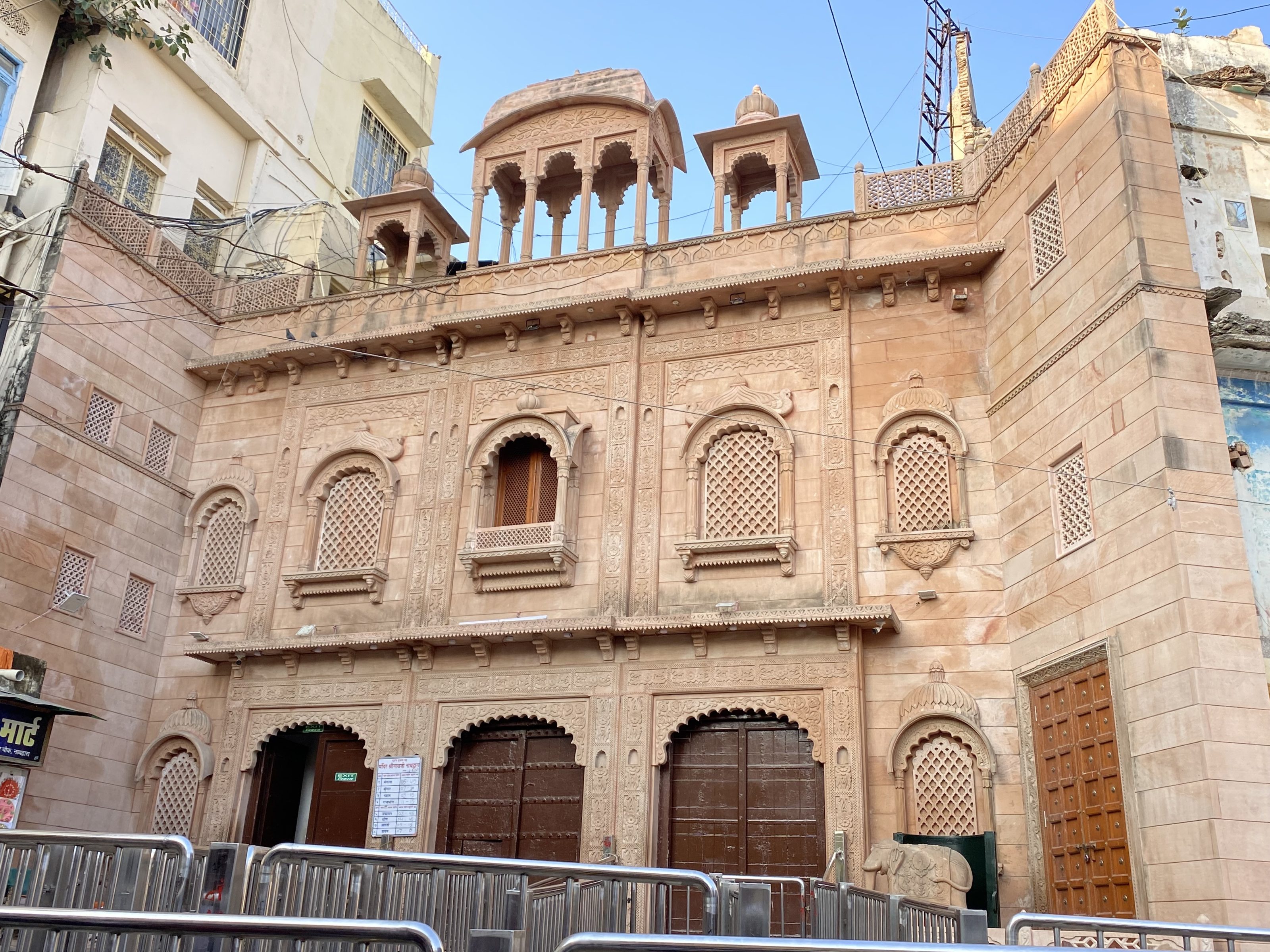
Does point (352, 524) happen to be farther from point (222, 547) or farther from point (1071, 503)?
point (1071, 503)

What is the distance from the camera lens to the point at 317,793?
13.4 meters

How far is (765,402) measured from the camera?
43.0ft

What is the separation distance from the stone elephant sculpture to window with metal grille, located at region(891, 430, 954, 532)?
12.2ft

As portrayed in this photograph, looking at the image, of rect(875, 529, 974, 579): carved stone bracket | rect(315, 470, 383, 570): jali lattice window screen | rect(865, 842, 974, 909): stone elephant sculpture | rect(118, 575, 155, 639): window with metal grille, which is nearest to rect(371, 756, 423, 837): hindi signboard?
rect(315, 470, 383, 570): jali lattice window screen

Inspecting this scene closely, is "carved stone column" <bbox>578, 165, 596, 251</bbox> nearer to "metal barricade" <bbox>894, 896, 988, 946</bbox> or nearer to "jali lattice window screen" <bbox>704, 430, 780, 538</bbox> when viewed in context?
"jali lattice window screen" <bbox>704, 430, 780, 538</bbox>

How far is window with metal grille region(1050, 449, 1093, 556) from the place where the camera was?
Result: 33.7 feet

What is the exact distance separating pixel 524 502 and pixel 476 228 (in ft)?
13.8

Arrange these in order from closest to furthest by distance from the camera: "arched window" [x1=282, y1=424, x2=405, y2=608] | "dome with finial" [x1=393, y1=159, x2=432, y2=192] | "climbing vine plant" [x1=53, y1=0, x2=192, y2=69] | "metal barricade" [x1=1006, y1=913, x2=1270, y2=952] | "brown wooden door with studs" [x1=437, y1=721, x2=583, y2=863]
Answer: "metal barricade" [x1=1006, y1=913, x2=1270, y2=952] < "brown wooden door with studs" [x1=437, y1=721, x2=583, y2=863] < "arched window" [x1=282, y1=424, x2=405, y2=608] < "climbing vine plant" [x1=53, y1=0, x2=192, y2=69] < "dome with finial" [x1=393, y1=159, x2=432, y2=192]

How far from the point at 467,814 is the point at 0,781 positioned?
4847 millimetres

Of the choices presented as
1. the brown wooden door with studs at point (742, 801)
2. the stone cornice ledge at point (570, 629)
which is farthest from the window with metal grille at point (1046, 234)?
the brown wooden door with studs at point (742, 801)

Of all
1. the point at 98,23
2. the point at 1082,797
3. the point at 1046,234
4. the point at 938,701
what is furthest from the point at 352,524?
the point at 1082,797

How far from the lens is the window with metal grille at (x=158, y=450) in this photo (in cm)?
1481

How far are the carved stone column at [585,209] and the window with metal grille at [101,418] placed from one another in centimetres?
640

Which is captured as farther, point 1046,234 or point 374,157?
point 374,157
